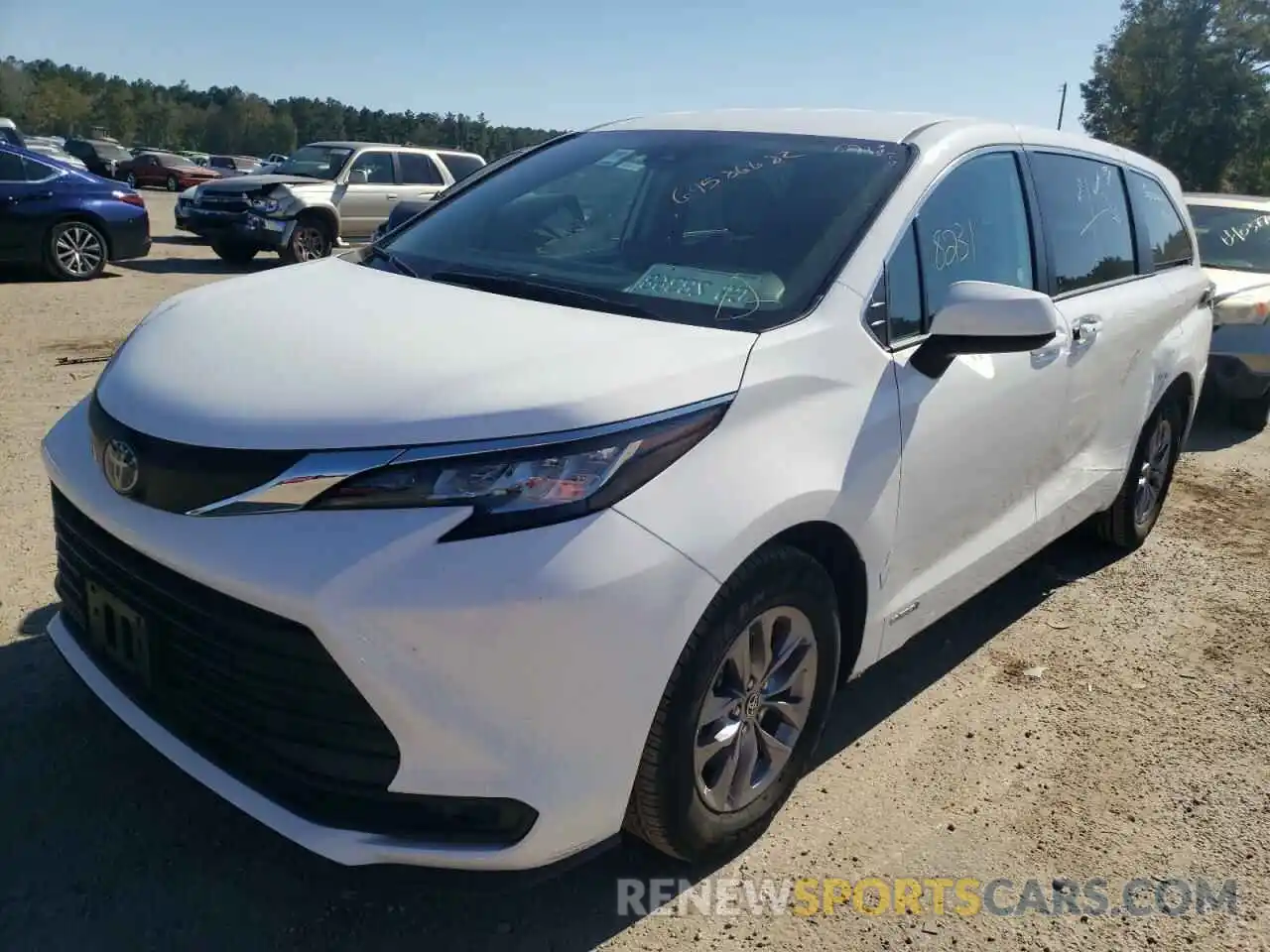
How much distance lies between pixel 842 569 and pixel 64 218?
36.8 feet

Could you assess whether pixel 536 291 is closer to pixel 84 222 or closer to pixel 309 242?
pixel 84 222

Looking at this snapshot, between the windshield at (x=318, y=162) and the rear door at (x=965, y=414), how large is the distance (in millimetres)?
12732

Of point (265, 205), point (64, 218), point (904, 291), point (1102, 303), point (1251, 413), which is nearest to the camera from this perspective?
point (904, 291)

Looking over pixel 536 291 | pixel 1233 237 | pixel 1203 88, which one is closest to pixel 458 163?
pixel 1233 237

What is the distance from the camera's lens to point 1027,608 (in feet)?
14.4

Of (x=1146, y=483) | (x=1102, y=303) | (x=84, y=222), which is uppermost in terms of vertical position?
(x=1102, y=303)

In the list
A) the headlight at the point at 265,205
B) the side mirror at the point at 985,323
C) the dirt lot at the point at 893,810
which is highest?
Result: the side mirror at the point at 985,323

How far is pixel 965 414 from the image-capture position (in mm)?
3057

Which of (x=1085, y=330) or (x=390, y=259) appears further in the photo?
(x=1085, y=330)

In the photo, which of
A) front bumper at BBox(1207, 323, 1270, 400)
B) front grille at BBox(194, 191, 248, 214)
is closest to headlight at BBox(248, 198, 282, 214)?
front grille at BBox(194, 191, 248, 214)

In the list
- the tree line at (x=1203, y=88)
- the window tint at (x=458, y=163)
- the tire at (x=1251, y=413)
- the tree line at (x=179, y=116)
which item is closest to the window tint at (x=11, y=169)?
the window tint at (x=458, y=163)

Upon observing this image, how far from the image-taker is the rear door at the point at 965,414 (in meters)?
2.88

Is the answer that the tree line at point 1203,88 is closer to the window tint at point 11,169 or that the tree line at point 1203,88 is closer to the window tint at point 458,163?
the window tint at point 458,163

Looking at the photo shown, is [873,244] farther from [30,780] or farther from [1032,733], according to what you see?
Answer: [30,780]
